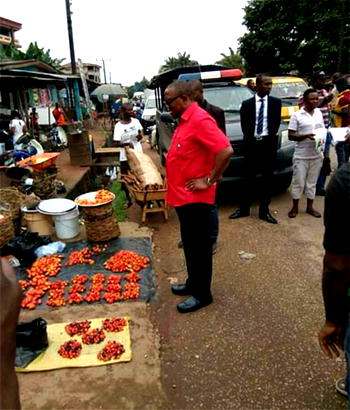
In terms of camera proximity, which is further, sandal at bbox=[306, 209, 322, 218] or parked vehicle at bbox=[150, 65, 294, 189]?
parked vehicle at bbox=[150, 65, 294, 189]

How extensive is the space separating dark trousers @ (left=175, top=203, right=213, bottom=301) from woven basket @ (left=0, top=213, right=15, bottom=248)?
8.39ft

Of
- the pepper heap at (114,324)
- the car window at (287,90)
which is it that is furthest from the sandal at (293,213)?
the car window at (287,90)

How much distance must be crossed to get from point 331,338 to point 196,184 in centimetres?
175

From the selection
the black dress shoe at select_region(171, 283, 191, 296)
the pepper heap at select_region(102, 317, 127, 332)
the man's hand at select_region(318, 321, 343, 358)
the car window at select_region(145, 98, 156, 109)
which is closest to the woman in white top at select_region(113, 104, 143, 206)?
the black dress shoe at select_region(171, 283, 191, 296)

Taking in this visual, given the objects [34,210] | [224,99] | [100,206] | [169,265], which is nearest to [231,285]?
[169,265]

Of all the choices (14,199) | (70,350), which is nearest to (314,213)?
(70,350)

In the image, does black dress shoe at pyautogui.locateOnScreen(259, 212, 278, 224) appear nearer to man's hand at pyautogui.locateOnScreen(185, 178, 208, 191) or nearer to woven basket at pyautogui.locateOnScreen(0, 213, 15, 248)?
man's hand at pyautogui.locateOnScreen(185, 178, 208, 191)

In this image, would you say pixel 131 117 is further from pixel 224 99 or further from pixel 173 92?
pixel 173 92

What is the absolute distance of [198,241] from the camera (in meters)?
3.58

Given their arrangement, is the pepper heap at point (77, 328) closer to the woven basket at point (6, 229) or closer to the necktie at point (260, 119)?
the woven basket at point (6, 229)

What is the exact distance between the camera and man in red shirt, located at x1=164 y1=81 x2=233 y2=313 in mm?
3256

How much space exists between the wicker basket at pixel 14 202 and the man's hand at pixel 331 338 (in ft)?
14.9

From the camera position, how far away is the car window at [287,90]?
1122 cm

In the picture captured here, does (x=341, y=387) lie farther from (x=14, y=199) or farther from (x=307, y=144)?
(x=14, y=199)
